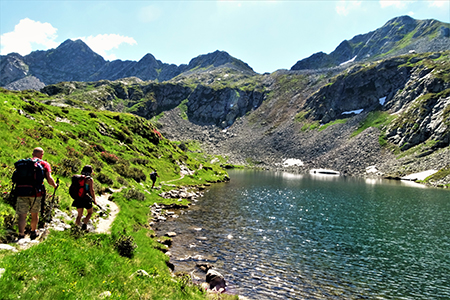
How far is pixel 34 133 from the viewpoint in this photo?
28.5 meters

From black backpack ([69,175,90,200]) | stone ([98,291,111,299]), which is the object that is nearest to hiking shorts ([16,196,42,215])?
black backpack ([69,175,90,200])

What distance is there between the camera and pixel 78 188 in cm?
1403

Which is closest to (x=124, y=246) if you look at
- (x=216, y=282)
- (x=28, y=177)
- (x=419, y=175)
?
(x=28, y=177)

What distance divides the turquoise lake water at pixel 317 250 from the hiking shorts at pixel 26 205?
12.0 metres

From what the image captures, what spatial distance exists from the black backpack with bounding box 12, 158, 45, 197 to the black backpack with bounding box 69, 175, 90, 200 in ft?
7.96

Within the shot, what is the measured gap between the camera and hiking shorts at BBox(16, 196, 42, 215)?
1105cm

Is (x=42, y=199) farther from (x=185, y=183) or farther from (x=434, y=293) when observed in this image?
(x=185, y=183)

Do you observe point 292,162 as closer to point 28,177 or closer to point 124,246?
point 124,246

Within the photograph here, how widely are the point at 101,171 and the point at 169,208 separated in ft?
38.9

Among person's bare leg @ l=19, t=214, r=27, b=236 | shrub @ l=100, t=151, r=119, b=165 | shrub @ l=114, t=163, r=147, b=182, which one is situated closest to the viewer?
person's bare leg @ l=19, t=214, r=27, b=236

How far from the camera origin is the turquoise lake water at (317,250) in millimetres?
18275

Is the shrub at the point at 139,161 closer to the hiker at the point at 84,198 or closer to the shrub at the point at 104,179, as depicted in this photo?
the shrub at the point at 104,179

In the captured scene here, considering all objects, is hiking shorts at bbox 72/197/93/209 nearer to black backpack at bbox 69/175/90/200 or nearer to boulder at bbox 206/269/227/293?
black backpack at bbox 69/175/90/200

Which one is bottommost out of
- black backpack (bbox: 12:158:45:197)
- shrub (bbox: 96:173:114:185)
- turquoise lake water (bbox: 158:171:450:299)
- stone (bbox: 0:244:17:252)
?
turquoise lake water (bbox: 158:171:450:299)
